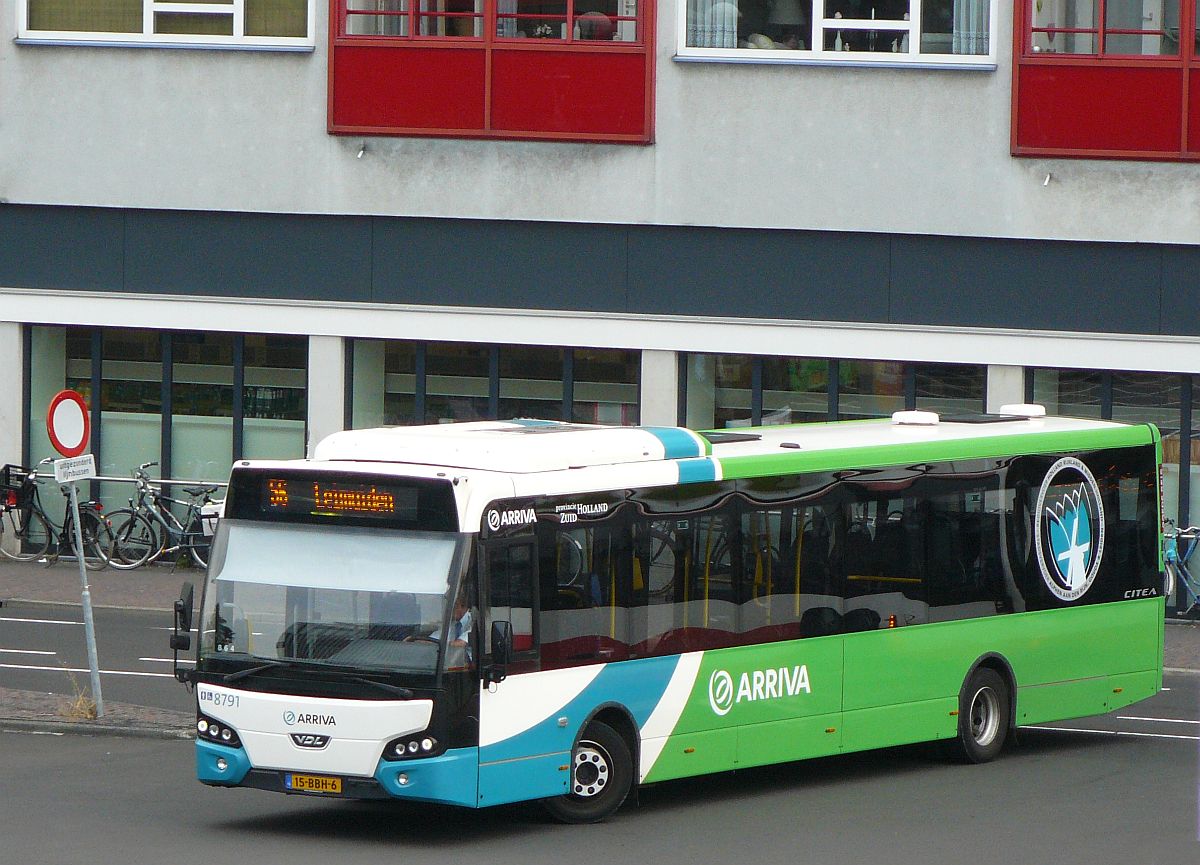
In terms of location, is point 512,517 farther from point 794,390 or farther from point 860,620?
point 794,390

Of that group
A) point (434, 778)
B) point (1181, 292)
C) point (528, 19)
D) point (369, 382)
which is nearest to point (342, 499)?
point (434, 778)

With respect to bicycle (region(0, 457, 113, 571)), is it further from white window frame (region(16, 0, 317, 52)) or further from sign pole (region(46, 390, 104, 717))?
sign pole (region(46, 390, 104, 717))

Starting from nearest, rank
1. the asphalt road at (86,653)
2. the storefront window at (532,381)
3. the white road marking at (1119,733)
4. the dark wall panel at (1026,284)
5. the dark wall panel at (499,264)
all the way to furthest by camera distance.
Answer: the white road marking at (1119,733) < the asphalt road at (86,653) < the dark wall panel at (1026,284) < the dark wall panel at (499,264) < the storefront window at (532,381)

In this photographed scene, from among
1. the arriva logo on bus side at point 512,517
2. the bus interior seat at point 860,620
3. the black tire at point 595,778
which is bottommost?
the black tire at point 595,778

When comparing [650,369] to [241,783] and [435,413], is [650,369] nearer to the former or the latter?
[435,413]

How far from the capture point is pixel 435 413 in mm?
28172

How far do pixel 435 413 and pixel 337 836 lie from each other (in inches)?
617

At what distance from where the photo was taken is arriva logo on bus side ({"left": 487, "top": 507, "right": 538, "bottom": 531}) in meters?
12.6

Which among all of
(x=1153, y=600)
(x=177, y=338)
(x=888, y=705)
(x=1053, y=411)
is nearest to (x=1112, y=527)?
(x=1153, y=600)

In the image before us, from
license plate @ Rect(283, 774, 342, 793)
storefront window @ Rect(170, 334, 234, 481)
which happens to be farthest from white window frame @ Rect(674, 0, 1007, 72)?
license plate @ Rect(283, 774, 342, 793)

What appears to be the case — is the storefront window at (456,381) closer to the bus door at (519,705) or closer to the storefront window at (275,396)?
the storefront window at (275,396)

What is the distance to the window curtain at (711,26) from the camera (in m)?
26.5

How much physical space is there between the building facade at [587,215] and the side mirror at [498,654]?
47.3 ft

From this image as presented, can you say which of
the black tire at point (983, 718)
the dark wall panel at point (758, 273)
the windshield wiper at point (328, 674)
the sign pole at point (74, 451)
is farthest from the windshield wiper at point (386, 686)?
the dark wall panel at point (758, 273)
